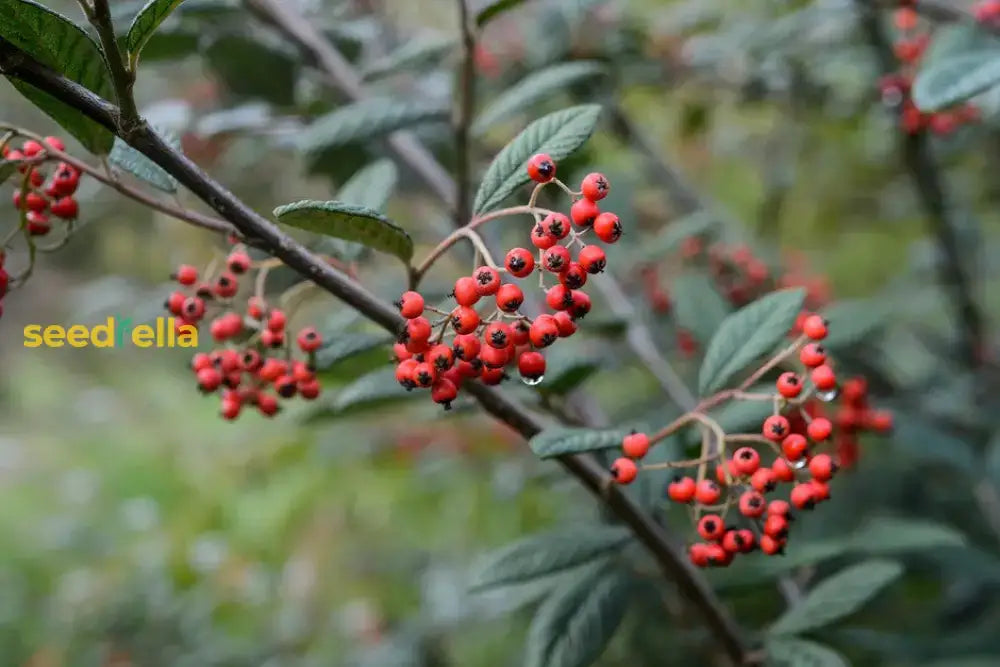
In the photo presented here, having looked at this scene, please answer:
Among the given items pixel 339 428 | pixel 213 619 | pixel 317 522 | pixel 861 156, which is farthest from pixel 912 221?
pixel 213 619

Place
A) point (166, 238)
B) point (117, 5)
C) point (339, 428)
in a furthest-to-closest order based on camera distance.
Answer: point (166, 238)
point (339, 428)
point (117, 5)

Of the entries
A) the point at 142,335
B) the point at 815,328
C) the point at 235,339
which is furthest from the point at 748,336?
the point at 142,335

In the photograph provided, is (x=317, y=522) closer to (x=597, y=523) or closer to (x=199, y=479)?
(x=199, y=479)

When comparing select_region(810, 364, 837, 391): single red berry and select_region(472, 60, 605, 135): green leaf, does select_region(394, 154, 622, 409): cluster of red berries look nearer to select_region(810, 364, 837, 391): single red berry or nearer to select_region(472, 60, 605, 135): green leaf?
select_region(810, 364, 837, 391): single red berry

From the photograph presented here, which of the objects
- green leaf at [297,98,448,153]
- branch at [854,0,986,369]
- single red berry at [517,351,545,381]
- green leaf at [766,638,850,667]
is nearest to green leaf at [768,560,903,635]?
green leaf at [766,638,850,667]

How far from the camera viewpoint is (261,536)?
3.39 meters

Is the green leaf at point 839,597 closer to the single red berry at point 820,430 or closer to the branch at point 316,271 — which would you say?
the branch at point 316,271

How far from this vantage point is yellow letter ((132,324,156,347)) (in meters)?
1.42

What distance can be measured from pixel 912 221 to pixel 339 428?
2.52 m

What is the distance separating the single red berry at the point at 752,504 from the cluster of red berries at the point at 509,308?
292 mm

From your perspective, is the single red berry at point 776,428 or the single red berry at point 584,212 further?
the single red berry at point 776,428

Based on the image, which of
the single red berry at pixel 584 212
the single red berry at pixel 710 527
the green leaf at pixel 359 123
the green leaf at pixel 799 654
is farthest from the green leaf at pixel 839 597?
the green leaf at pixel 359 123

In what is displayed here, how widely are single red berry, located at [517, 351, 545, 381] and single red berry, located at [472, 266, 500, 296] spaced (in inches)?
4.2

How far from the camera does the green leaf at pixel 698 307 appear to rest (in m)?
1.52
